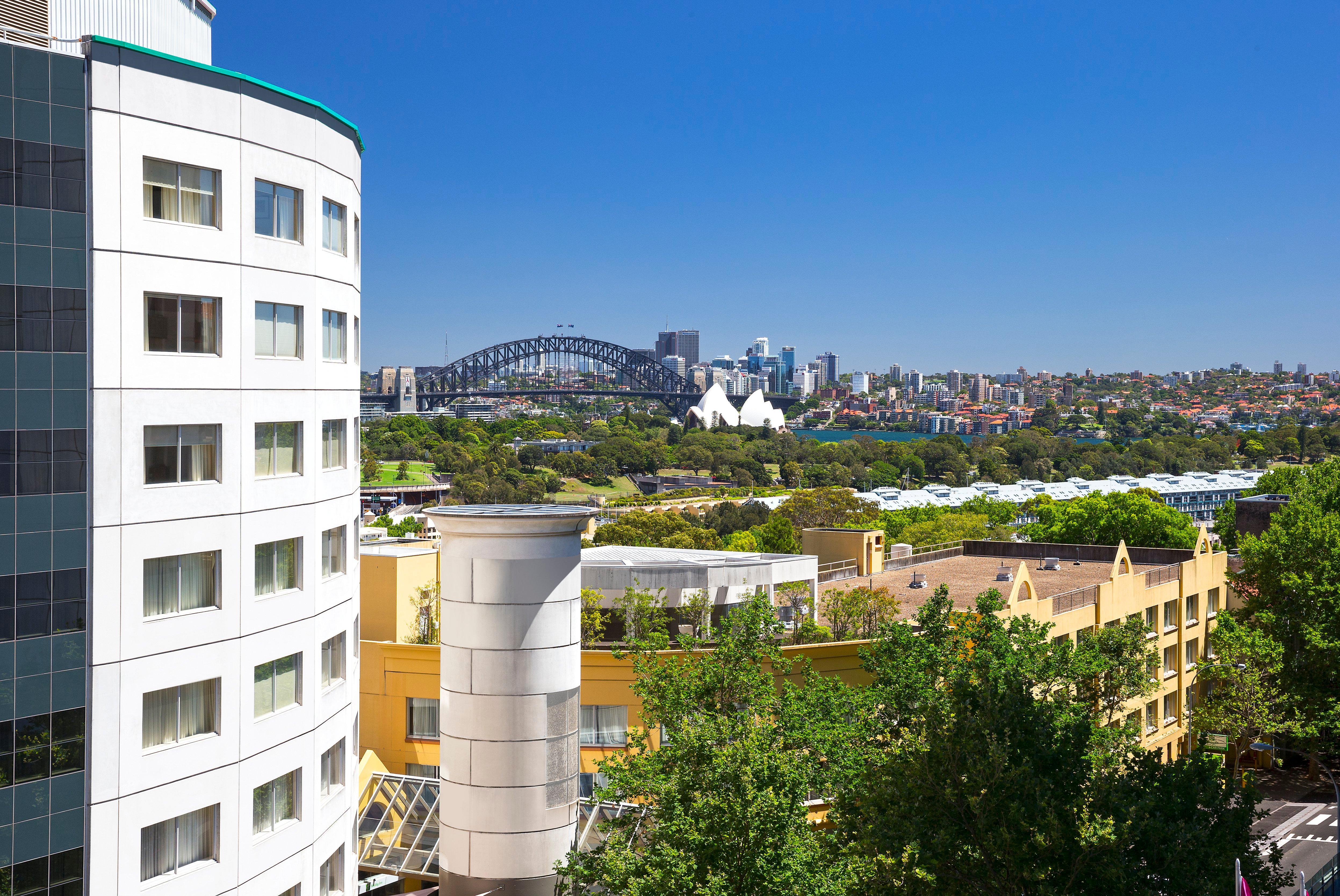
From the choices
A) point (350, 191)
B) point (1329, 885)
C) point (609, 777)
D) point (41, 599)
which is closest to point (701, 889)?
point (609, 777)

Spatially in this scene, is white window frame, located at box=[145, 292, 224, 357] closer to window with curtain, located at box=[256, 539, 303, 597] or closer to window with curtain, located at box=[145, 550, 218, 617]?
window with curtain, located at box=[145, 550, 218, 617]

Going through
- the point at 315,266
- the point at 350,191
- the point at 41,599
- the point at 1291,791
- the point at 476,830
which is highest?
the point at 350,191

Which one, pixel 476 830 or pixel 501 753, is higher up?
pixel 501 753

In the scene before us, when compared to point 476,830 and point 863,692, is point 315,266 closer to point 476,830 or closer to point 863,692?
point 476,830

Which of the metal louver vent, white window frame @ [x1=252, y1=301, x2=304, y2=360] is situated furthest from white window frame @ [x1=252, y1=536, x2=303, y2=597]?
the metal louver vent

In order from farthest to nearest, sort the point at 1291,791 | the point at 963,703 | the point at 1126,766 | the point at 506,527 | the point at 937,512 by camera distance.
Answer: the point at 937,512 → the point at 1291,791 → the point at 506,527 → the point at 1126,766 → the point at 963,703

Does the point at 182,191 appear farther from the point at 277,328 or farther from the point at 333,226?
the point at 333,226

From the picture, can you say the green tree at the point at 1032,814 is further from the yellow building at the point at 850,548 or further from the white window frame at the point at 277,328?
the yellow building at the point at 850,548

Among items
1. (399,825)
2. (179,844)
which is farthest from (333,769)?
(399,825)
